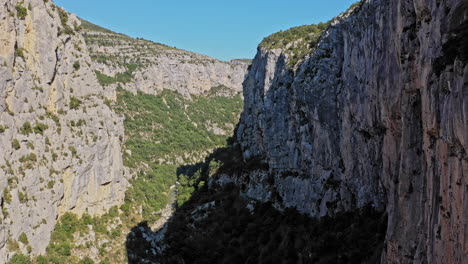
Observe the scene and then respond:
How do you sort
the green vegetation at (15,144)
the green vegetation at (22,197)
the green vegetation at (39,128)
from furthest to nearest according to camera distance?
the green vegetation at (39,128) → the green vegetation at (15,144) → the green vegetation at (22,197)

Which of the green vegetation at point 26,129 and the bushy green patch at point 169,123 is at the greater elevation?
the bushy green patch at point 169,123

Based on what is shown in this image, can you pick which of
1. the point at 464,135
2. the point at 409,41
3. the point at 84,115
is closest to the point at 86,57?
the point at 84,115

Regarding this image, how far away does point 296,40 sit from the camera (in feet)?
229

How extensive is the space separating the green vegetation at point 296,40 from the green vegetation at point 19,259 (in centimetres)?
4360

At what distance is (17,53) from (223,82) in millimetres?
133487

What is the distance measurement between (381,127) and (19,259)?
3640 centimetres

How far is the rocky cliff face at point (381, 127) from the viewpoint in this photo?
15570 mm

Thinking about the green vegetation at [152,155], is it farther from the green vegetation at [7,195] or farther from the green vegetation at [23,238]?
the green vegetation at [7,195]

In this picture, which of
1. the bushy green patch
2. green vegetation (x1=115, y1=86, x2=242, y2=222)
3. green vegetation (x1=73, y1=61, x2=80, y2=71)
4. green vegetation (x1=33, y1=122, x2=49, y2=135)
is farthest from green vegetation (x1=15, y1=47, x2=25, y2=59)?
the bushy green patch

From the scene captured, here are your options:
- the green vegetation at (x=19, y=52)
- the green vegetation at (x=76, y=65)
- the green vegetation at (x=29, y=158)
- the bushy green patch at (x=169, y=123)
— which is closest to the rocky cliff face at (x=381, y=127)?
the green vegetation at (x=76, y=65)

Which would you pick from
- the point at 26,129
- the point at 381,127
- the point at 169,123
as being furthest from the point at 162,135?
the point at 381,127

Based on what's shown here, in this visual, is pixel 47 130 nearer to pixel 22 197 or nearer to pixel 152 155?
pixel 22 197

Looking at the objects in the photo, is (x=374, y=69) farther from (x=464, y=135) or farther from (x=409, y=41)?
(x=464, y=135)

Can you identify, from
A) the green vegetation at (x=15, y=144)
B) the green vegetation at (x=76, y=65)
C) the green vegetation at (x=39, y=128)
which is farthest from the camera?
the green vegetation at (x=76, y=65)
